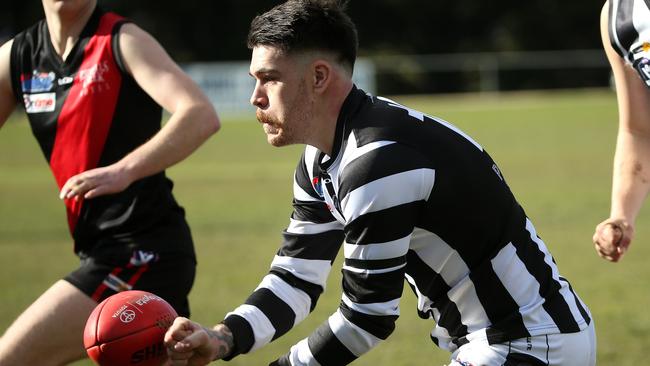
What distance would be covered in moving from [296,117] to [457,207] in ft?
2.01

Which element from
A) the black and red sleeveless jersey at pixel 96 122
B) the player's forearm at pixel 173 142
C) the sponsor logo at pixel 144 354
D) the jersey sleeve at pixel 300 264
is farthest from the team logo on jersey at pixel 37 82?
the sponsor logo at pixel 144 354

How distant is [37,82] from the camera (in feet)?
16.5

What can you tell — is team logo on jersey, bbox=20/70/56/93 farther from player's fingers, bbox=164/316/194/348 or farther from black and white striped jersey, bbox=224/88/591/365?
player's fingers, bbox=164/316/194/348

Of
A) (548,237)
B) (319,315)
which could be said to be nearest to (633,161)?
(319,315)

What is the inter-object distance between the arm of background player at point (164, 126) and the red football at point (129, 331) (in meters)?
0.87

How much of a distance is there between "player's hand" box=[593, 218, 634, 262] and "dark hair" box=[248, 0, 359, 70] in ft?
3.89

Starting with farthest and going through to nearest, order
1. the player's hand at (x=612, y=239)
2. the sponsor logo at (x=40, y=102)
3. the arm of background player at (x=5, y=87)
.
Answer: the arm of background player at (x=5, y=87), the sponsor logo at (x=40, y=102), the player's hand at (x=612, y=239)

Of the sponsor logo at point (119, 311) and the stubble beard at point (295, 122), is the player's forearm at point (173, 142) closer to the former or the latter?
the sponsor logo at point (119, 311)

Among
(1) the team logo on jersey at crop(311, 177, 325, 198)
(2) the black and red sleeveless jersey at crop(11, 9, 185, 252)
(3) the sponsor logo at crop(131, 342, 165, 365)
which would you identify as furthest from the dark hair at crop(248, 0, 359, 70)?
(2) the black and red sleeveless jersey at crop(11, 9, 185, 252)

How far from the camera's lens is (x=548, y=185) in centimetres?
1580

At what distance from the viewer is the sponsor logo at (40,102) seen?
4949 millimetres

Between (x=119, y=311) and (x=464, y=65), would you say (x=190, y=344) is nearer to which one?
(x=119, y=311)

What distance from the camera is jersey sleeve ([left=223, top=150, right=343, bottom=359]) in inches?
149

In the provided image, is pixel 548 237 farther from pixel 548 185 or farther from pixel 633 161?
pixel 633 161
